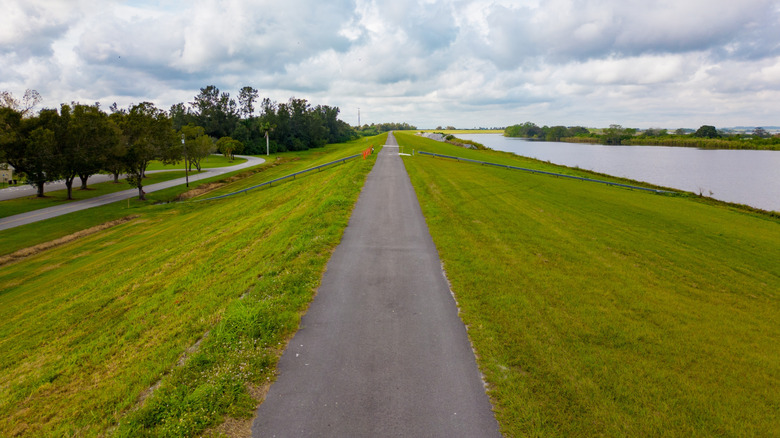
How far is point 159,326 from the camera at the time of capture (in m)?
9.07

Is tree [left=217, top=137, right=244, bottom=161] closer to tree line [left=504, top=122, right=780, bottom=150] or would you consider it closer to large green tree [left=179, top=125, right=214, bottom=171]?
large green tree [left=179, top=125, right=214, bottom=171]

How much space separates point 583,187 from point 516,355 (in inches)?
1113

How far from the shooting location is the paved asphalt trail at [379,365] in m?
4.91

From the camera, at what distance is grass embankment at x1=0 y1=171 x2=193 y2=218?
109ft

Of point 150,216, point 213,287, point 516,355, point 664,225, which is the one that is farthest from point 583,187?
point 150,216

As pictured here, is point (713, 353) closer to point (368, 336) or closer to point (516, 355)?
point (516, 355)

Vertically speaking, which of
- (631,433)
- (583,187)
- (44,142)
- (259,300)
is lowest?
(631,433)

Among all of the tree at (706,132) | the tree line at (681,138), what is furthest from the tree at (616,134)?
the tree at (706,132)

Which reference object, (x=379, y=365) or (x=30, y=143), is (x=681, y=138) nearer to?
(x=379, y=365)

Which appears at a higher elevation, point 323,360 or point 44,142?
point 44,142

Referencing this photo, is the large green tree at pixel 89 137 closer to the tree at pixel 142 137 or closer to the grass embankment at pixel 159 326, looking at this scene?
the tree at pixel 142 137

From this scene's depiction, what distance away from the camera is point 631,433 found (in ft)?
15.6

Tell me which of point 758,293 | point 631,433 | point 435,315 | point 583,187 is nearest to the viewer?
point 631,433

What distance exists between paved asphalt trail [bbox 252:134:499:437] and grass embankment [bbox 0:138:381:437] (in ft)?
1.74
